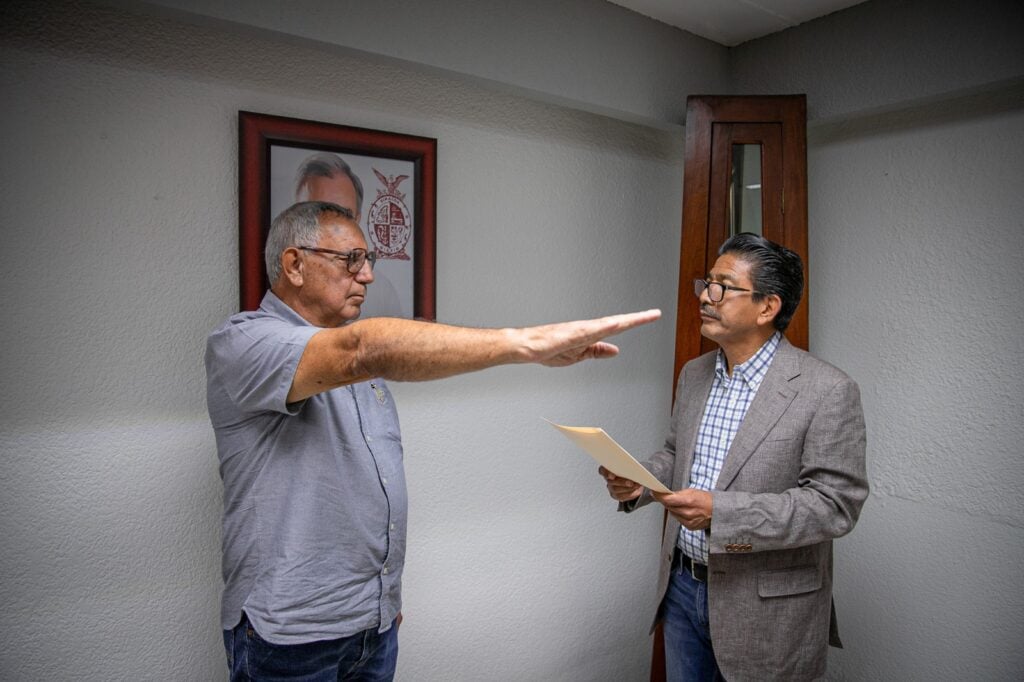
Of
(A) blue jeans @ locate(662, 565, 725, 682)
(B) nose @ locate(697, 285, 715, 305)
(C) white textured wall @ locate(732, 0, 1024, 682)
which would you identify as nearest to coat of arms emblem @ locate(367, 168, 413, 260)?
(B) nose @ locate(697, 285, 715, 305)

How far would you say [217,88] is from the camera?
1792 mm

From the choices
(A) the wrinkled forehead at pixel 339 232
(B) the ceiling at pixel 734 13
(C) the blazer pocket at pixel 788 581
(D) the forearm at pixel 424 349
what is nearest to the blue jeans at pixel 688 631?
(C) the blazer pocket at pixel 788 581

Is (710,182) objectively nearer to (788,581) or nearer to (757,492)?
(757,492)

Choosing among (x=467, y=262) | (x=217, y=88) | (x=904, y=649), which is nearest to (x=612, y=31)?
(x=467, y=262)

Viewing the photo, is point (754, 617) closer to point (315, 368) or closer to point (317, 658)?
point (317, 658)

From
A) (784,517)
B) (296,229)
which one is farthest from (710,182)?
(296,229)

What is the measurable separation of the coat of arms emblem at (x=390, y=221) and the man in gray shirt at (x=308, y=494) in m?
0.47

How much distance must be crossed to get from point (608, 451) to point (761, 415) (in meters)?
0.54

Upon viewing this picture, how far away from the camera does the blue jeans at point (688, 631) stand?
5.76 ft

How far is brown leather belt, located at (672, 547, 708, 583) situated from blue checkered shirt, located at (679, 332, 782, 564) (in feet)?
0.06

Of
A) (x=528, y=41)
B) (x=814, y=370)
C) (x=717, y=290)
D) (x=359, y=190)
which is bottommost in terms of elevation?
(x=814, y=370)

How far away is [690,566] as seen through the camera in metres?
1.80

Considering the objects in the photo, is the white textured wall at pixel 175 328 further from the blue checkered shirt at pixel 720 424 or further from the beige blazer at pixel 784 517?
the beige blazer at pixel 784 517

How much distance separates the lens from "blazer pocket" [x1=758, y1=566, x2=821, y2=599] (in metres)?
1.64
